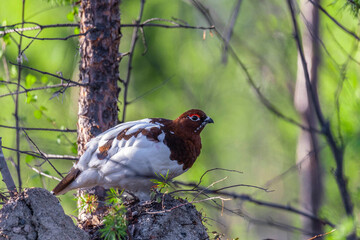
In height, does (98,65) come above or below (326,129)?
above

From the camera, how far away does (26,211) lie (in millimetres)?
3023

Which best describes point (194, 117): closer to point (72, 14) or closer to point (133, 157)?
point (133, 157)

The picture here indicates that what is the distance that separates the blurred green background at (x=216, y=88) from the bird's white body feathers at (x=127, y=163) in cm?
50

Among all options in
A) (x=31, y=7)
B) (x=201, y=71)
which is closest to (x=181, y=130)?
(x=31, y=7)

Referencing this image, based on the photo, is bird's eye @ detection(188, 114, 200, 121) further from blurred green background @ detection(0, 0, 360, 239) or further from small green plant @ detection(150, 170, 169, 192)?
small green plant @ detection(150, 170, 169, 192)

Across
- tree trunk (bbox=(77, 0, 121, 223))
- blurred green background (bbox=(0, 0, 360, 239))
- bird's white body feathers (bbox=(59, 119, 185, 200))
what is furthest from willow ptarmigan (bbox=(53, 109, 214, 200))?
blurred green background (bbox=(0, 0, 360, 239))

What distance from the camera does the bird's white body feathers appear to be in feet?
12.7

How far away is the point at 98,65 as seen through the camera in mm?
4219

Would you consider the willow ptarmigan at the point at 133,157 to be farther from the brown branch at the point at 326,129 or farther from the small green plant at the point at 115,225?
the brown branch at the point at 326,129

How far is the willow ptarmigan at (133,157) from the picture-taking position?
387cm

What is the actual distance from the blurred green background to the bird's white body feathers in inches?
19.6

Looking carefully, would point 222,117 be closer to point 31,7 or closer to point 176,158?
point 31,7

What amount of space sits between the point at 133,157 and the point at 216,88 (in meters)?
10.3

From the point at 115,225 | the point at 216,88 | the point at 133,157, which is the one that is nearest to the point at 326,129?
the point at 115,225
